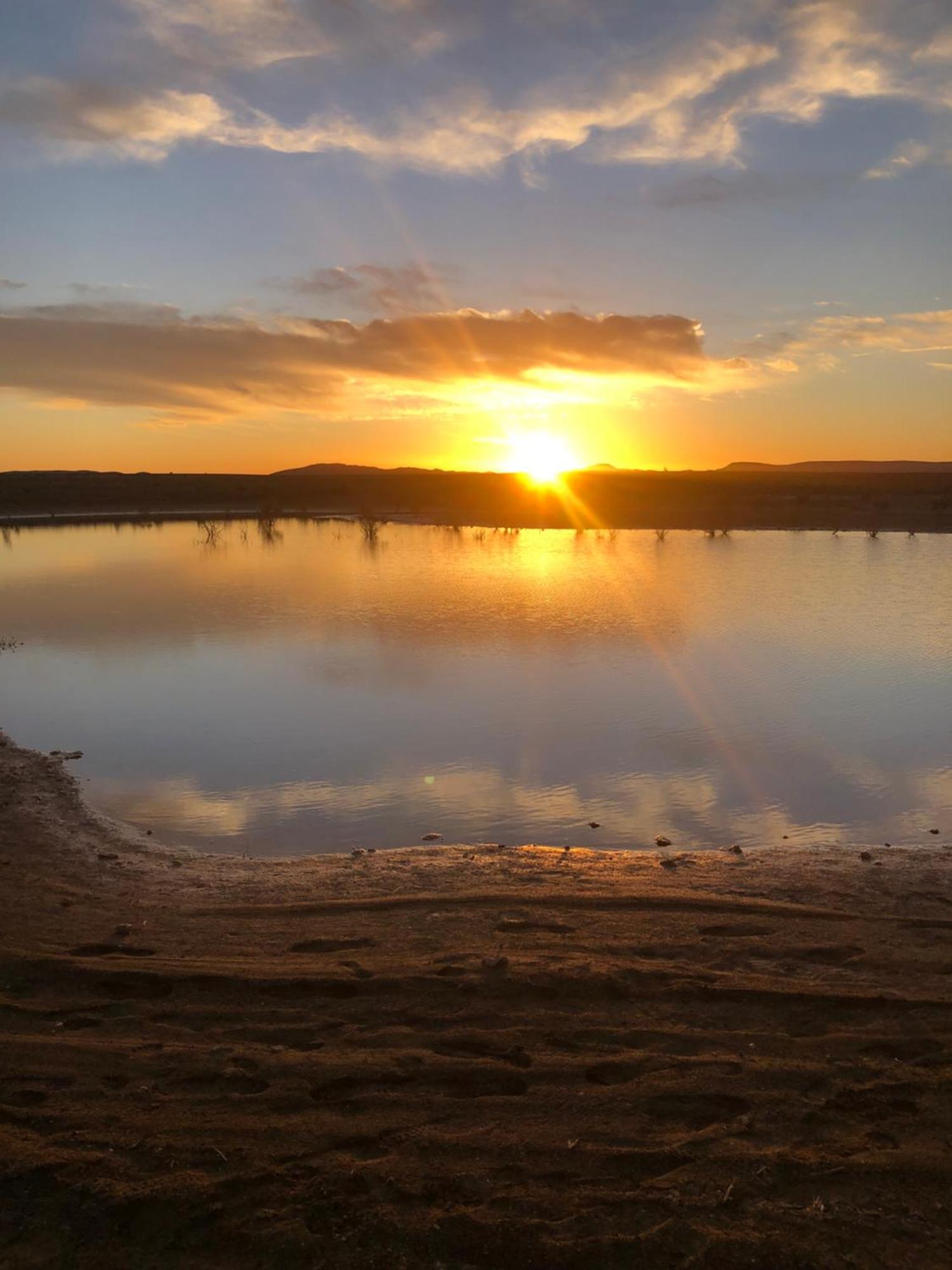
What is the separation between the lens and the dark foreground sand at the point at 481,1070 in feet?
8.75

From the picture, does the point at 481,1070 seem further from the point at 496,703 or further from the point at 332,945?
the point at 496,703

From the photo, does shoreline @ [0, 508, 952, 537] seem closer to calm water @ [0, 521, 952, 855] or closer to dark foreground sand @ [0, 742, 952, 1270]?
calm water @ [0, 521, 952, 855]

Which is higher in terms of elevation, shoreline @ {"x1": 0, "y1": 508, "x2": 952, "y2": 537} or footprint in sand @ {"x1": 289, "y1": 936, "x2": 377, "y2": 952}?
shoreline @ {"x1": 0, "y1": 508, "x2": 952, "y2": 537}

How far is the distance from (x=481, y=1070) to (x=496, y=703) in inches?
251

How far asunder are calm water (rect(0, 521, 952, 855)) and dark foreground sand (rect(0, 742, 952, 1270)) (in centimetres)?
138

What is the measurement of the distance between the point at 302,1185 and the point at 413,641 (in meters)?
10.3

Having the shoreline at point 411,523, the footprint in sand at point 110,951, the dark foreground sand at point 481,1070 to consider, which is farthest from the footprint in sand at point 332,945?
the shoreline at point 411,523

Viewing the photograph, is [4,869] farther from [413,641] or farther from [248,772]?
[413,641]

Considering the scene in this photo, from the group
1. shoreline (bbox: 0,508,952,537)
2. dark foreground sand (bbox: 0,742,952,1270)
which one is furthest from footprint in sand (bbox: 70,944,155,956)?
shoreline (bbox: 0,508,952,537)

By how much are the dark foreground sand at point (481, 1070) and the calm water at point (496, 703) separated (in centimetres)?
138

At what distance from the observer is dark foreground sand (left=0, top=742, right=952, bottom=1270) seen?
2.67 m

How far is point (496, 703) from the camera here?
9.68 metres

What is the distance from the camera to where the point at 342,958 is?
4.26m

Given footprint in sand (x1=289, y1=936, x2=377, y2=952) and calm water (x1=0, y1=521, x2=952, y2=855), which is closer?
footprint in sand (x1=289, y1=936, x2=377, y2=952)
